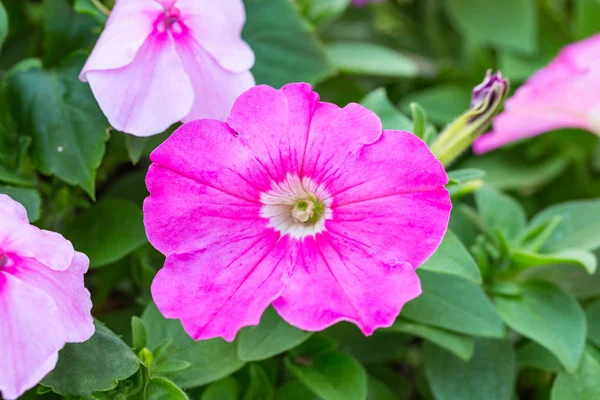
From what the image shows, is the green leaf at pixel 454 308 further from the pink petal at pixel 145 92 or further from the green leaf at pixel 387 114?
the pink petal at pixel 145 92

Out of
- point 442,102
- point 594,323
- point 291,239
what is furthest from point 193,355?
point 442,102

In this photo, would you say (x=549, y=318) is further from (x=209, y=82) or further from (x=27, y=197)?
(x=27, y=197)

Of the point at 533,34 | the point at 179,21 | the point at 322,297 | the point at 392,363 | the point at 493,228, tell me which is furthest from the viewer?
the point at 533,34

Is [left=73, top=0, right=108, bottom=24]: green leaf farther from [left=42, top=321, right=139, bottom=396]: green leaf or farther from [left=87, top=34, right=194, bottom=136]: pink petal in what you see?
[left=42, top=321, right=139, bottom=396]: green leaf

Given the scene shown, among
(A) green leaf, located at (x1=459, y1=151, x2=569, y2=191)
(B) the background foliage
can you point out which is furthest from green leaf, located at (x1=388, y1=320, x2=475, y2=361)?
(A) green leaf, located at (x1=459, y1=151, x2=569, y2=191)

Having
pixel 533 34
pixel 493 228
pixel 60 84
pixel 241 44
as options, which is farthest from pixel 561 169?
pixel 60 84

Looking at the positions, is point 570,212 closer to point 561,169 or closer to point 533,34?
point 561,169
